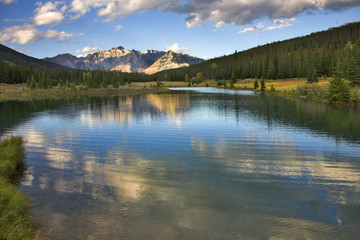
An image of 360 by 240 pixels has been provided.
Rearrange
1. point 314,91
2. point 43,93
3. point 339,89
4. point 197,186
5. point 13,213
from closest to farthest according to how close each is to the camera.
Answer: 1. point 13,213
2. point 197,186
3. point 339,89
4. point 314,91
5. point 43,93

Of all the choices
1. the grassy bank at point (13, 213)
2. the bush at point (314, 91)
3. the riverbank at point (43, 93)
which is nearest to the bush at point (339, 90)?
the bush at point (314, 91)

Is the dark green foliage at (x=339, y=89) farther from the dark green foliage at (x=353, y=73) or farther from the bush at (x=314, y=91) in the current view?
the dark green foliage at (x=353, y=73)

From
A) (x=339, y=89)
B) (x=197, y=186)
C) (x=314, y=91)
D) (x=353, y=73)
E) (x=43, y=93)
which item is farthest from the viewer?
(x=43, y=93)

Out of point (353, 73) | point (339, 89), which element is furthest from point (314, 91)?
point (353, 73)

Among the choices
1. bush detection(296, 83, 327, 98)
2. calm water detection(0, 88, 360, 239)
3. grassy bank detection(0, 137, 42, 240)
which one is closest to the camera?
grassy bank detection(0, 137, 42, 240)

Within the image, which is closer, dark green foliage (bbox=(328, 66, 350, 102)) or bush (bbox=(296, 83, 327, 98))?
dark green foliage (bbox=(328, 66, 350, 102))

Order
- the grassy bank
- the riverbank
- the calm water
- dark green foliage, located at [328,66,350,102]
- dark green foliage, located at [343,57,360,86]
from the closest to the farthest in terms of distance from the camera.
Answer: the grassy bank → the calm water → dark green foliage, located at [328,66,350,102] → dark green foliage, located at [343,57,360,86] → the riverbank

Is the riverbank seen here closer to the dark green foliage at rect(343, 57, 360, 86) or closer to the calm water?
the dark green foliage at rect(343, 57, 360, 86)

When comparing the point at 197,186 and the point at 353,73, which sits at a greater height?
the point at 353,73

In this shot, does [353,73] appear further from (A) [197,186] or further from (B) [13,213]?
(B) [13,213]

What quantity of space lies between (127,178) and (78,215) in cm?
425

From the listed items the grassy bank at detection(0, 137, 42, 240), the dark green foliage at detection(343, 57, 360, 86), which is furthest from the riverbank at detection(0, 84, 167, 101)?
the grassy bank at detection(0, 137, 42, 240)

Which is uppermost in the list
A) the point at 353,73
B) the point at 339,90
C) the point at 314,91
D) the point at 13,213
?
the point at 353,73

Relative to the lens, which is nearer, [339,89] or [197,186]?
[197,186]
